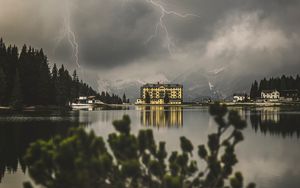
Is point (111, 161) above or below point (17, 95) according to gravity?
below

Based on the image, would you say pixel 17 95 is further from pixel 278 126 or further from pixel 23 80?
pixel 278 126

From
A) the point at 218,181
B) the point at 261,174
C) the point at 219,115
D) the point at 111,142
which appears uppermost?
the point at 219,115

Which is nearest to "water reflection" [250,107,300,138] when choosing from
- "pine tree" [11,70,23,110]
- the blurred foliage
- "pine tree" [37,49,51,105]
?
the blurred foliage

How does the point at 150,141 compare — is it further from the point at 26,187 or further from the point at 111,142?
the point at 26,187

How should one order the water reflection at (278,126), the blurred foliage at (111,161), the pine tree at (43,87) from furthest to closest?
the pine tree at (43,87)
the water reflection at (278,126)
the blurred foliage at (111,161)

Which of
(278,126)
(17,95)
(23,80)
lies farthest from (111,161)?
(23,80)

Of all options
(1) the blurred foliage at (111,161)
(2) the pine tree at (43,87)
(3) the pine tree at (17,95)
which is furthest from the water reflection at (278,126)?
(2) the pine tree at (43,87)

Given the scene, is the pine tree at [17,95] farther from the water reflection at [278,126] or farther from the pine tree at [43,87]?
the water reflection at [278,126]

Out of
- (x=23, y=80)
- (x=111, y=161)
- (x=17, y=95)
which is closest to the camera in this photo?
(x=111, y=161)

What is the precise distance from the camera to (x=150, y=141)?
735 inches

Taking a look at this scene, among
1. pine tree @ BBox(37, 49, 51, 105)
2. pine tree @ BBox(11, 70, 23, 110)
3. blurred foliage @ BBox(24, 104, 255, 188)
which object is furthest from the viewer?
pine tree @ BBox(37, 49, 51, 105)

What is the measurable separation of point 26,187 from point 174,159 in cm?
695

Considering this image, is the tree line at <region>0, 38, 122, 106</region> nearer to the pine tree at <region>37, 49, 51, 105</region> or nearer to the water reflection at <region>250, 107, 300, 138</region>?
the pine tree at <region>37, 49, 51, 105</region>

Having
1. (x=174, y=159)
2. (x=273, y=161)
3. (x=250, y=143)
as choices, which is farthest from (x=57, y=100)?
(x=174, y=159)
